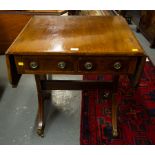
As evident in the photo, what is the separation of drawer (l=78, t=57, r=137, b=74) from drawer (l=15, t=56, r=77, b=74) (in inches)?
2.4

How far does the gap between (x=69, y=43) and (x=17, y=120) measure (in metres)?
1.02

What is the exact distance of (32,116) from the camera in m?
1.80

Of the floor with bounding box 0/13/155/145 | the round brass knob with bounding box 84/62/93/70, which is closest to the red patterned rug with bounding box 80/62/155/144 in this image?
the floor with bounding box 0/13/155/145

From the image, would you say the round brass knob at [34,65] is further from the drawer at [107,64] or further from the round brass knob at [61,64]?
the drawer at [107,64]

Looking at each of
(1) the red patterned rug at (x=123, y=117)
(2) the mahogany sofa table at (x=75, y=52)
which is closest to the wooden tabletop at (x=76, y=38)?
(2) the mahogany sofa table at (x=75, y=52)

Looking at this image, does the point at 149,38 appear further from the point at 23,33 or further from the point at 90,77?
the point at 23,33

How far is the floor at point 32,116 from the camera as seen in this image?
1.59 m

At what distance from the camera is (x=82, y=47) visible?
1.09 metres

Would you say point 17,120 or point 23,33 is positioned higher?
point 23,33

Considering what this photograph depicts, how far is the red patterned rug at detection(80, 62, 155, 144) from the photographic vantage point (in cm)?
160

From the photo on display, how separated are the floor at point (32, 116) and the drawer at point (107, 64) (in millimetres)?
747
